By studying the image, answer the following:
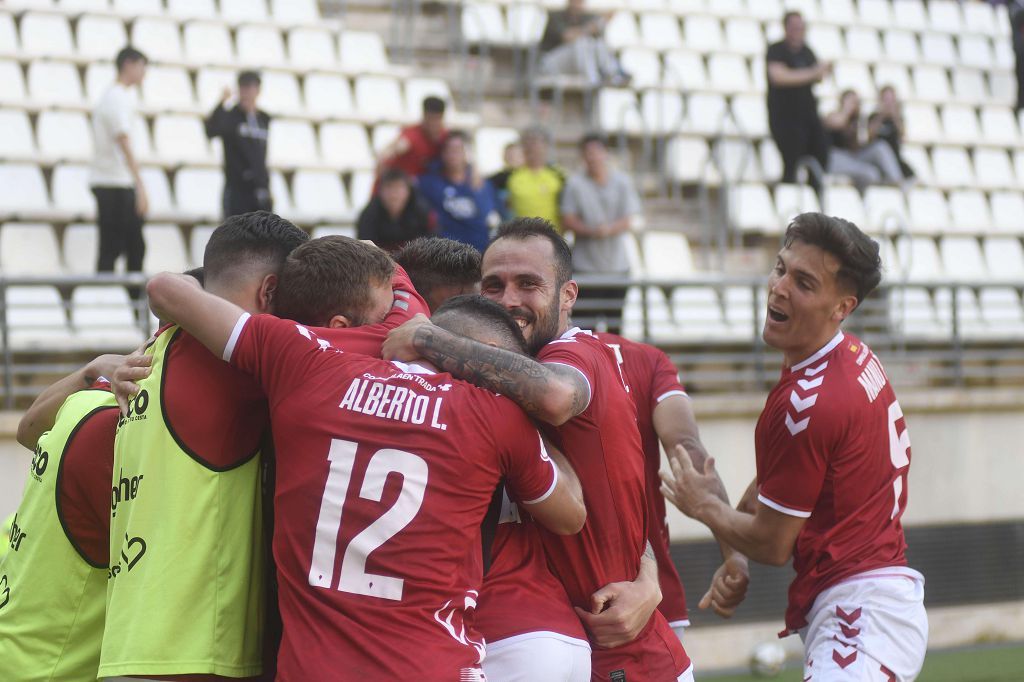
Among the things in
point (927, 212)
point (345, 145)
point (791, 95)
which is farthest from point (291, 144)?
point (927, 212)

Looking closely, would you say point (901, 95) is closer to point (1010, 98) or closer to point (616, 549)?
point (1010, 98)

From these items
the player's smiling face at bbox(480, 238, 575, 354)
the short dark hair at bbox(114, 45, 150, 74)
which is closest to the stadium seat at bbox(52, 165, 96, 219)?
the short dark hair at bbox(114, 45, 150, 74)

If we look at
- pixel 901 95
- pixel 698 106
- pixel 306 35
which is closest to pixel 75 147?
pixel 306 35

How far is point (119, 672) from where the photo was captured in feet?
10.8

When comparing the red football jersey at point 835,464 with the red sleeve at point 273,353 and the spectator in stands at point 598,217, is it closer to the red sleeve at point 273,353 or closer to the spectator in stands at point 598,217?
the red sleeve at point 273,353

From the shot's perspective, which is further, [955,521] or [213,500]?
[955,521]

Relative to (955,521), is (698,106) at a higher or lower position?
higher

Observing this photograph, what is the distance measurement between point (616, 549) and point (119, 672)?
1.33m

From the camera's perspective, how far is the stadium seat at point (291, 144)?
1090 cm

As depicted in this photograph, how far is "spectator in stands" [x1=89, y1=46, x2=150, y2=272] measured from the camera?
349 inches

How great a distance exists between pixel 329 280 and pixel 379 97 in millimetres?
8649

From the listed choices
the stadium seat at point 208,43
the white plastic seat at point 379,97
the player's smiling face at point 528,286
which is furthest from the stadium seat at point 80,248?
the player's smiling face at point 528,286

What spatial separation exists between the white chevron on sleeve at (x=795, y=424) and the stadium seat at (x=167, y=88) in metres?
7.89

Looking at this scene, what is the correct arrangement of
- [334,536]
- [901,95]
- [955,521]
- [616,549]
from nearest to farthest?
[334,536] → [616,549] → [955,521] → [901,95]
